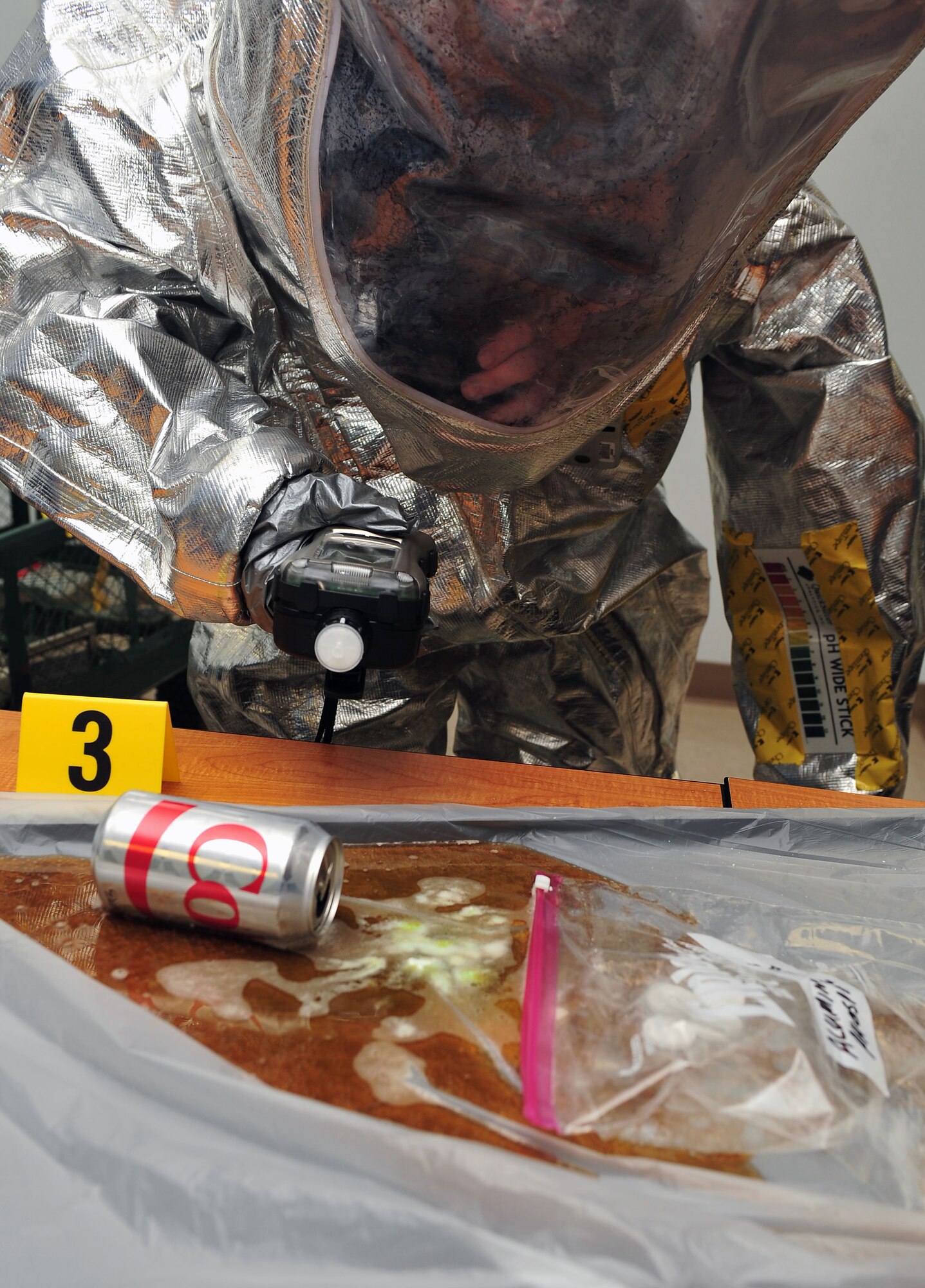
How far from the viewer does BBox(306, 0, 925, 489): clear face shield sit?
0.53 metres

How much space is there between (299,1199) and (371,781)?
0.47m

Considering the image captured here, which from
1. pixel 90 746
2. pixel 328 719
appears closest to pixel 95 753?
Answer: pixel 90 746

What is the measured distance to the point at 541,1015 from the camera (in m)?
0.53

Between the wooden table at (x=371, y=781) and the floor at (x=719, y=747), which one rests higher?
the wooden table at (x=371, y=781)

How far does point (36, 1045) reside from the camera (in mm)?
501

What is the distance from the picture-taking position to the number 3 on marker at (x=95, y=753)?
0.81 metres

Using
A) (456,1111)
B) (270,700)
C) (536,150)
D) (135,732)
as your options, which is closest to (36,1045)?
(456,1111)

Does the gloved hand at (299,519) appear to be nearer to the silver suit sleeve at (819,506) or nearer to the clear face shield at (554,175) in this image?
the clear face shield at (554,175)

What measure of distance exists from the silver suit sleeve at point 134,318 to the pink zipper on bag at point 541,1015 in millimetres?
370

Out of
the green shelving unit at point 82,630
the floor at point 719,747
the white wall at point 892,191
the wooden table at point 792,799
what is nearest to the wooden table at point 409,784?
the wooden table at point 792,799

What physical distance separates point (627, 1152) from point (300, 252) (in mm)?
632

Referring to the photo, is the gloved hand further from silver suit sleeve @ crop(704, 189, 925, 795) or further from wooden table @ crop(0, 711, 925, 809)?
silver suit sleeve @ crop(704, 189, 925, 795)

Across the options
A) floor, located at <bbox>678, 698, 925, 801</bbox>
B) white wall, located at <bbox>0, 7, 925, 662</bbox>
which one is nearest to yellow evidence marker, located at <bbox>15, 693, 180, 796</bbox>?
floor, located at <bbox>678, 698, 925, 801</bbox>

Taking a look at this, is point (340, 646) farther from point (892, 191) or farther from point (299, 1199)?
point (892, 191)
